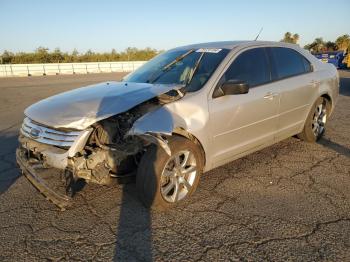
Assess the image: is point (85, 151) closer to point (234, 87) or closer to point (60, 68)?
point (234, 87)

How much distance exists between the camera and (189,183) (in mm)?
3828

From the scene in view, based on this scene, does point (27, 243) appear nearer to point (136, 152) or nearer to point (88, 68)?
point (136, 152)

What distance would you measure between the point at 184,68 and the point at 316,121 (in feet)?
8.93

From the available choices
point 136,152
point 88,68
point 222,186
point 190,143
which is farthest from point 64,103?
point 88,68

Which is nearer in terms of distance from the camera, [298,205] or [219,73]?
[298,205]

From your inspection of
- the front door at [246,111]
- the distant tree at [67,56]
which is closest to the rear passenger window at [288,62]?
the front door at [246,111]

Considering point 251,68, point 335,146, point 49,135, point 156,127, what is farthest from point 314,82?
point 49,135

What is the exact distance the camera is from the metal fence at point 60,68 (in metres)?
31.6

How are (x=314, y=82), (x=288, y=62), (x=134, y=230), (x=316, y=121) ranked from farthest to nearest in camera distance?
(x=316, y=121) → (x=314, y=82) → (x=288, y=62) → (x=134, y=230)

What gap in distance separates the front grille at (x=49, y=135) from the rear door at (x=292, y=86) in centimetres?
289

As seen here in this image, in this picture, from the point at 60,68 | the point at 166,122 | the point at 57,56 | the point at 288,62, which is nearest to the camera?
the point at 166,122

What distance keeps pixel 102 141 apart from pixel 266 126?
2.27 m

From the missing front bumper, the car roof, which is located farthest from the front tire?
the car roof

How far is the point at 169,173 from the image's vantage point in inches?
143
